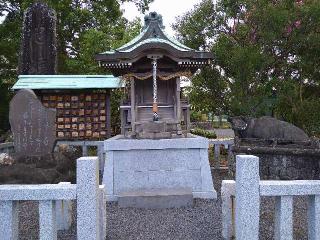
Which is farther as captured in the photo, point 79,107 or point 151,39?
point 79,107

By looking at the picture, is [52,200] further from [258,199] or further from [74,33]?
[74,33]

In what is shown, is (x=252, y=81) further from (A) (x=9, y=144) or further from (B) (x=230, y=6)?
(A) (x=9, y=144)

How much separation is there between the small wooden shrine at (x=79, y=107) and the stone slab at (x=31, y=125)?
8.22ft

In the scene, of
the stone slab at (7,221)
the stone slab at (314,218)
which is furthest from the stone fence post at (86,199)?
the stone slab at (314,218)

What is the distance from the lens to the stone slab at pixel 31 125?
9.71 metres

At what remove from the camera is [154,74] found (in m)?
8.62

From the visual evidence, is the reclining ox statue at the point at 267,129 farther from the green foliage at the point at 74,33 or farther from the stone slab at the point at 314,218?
the green foliage at the point at 74,33

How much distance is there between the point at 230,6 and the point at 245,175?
11.7m

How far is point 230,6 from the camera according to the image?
14180mm

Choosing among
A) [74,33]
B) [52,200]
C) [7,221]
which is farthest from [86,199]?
[74,33]

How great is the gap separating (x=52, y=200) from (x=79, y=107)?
895cm

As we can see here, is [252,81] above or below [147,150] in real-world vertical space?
above

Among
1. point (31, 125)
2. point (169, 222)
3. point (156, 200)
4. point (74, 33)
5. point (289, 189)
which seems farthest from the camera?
point (74, 33)

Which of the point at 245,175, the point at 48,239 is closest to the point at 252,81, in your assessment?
the point at 245,175
